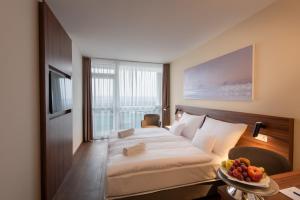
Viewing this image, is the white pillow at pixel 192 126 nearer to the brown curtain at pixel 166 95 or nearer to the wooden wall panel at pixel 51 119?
the brown curtain at pixel 166 95

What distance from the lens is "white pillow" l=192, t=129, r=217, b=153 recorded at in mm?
2287

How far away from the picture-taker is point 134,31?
2762mm

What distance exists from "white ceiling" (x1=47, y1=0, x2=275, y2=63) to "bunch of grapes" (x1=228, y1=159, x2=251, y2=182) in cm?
183

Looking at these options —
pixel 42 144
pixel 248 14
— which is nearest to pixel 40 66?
pixel 42 144

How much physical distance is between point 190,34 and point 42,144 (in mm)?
2851

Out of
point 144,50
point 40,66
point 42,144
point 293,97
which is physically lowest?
point 42,144

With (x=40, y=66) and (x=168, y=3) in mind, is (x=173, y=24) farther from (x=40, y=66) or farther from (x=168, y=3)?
(x=40, y=66)

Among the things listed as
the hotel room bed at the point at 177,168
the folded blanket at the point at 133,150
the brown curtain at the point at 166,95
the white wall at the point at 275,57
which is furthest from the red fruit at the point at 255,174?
the brown curtain at the point at 166,95

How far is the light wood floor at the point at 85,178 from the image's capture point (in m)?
2.17

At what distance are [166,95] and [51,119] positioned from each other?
378 centimetres

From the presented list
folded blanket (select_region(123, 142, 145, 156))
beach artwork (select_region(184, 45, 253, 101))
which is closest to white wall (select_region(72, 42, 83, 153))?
folded blanket (select_region(123, 142, 145, 156))

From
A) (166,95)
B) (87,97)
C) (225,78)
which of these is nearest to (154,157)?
(225,78)

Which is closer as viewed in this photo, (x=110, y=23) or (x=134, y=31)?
(x=110, y=23)

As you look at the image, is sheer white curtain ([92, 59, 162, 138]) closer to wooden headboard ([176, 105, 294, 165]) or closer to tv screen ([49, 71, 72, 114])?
tv screen ([49, 71, 72, 114])
